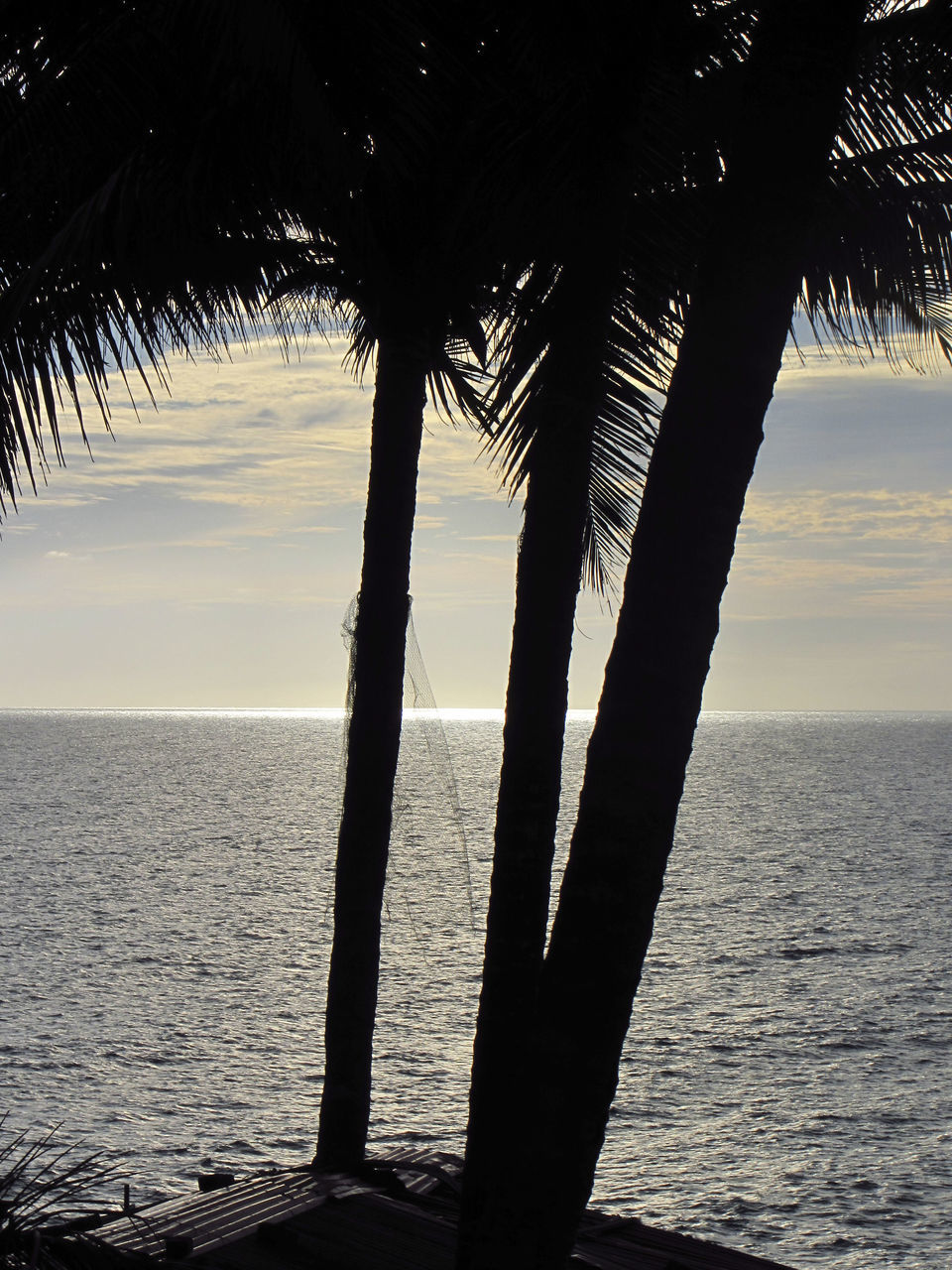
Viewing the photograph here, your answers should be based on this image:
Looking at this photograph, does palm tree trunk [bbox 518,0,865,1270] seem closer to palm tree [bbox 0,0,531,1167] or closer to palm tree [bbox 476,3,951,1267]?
palm tree [bbox 476,3,951,1267]

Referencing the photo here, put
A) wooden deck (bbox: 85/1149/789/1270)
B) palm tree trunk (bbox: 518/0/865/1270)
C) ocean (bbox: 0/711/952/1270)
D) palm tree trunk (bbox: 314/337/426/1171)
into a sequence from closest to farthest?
1. palm tree trunk (bbox: 518/0/865/1270)
2. wooden deck (bbox: 85/1149/789/1270)
3. palm tree trunk (bbox: 314/337/426/1171)
4. ocean (bbox: 0/711/952/1270)

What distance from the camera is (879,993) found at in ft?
106

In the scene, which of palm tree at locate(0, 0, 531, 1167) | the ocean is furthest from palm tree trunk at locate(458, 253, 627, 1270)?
the ocean

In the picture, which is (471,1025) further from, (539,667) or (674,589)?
(674,589)

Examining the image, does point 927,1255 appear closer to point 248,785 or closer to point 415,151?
point 415,151

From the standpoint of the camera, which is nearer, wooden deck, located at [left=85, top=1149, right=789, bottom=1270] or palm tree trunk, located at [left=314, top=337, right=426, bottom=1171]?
wooden deck, located at [left=85, top=1149, right=789, bottom=1270]

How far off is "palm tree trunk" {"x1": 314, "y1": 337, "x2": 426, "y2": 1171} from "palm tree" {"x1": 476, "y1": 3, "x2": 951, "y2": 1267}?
4.52m

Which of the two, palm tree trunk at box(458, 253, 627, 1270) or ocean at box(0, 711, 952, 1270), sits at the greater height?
palm tree trunk at box(458, 253, 627, 1270)

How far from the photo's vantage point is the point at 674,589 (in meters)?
4.66

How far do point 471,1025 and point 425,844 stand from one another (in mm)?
42920

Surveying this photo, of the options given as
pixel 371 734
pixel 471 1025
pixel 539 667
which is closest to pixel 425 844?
pixel 471 1025

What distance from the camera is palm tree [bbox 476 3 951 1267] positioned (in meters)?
4.67

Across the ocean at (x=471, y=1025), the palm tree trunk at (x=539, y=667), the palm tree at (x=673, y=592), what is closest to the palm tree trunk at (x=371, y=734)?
the ocean at (x=471, y=1025)

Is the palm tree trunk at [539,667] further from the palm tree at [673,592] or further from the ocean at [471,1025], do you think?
the ocean at [471,1025]
